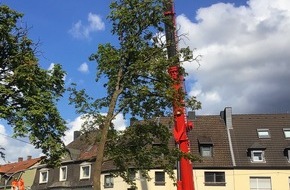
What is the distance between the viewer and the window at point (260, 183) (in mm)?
47688

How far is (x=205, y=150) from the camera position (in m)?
50.5

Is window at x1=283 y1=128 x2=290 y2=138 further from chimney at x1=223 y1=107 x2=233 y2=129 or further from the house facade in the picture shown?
chimney at x1=223 y1=107 x2=233 y2=129

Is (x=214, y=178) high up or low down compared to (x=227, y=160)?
down

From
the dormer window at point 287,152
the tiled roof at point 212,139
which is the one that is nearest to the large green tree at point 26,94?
the tiled roof at point 212,139

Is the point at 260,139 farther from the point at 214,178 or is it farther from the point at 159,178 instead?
the point at 159,178

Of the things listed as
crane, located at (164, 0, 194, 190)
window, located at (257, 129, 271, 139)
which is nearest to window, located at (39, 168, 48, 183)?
window, located at (257, 129, 271, 139)

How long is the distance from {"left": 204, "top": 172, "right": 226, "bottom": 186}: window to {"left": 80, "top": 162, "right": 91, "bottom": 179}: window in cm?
1269

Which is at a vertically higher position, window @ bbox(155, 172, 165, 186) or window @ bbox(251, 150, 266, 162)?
window @ bbox(251, 150, 266, 162)

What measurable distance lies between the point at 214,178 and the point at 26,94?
93.8 feet

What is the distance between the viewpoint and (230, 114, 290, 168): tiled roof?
48.8 metres

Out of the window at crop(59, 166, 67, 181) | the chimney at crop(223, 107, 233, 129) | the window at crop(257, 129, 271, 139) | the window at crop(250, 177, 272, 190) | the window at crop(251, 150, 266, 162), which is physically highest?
the chimney at crop(223, 107, 233, 129)

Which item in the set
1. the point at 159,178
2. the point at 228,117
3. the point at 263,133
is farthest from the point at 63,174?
the point at 263,133

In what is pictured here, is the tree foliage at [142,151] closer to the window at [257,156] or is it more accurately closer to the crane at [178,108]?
the crane at [178,108]

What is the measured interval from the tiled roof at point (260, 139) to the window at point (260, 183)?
1277mm
